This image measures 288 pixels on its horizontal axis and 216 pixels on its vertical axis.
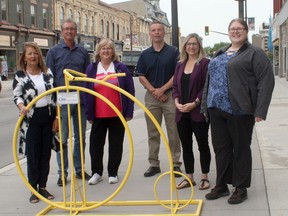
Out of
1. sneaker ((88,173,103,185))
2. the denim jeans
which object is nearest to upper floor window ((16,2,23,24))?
the denim jeans

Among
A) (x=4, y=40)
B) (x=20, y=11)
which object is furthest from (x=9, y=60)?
(x=20, y=11)

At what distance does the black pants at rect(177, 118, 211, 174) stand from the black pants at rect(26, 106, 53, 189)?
1552 millimetres

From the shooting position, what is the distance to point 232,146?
516 centimetres

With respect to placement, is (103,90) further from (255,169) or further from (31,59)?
(255,169)

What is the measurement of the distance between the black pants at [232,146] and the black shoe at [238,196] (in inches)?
2.1

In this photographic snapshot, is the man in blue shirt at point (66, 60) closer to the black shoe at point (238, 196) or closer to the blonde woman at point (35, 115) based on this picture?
the blonde woman at point (35, 115)

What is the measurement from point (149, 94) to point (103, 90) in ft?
2.73

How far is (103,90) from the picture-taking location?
5.71 meters

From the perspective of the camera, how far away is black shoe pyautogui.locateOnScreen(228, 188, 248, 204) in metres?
4.91

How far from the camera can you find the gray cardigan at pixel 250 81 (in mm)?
4758

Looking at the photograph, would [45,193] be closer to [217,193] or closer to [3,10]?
[217,193]

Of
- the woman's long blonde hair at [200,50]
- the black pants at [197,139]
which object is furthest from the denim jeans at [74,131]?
the woman's long blonde hair at [200,50]

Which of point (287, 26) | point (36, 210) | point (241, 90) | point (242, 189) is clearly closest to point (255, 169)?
point (242, 189)

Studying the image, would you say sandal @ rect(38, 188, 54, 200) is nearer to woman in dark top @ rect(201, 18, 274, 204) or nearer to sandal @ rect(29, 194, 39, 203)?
sandal @ rect(29, 194, 39, 203)
